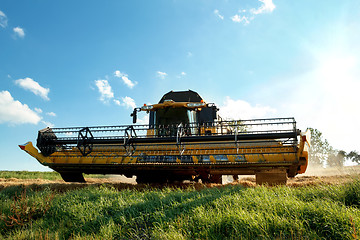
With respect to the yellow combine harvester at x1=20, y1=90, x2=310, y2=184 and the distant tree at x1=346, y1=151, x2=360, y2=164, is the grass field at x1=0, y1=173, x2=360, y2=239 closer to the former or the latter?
the yellow combine harvester at x1=20, y1=90, x2=310, y2=184

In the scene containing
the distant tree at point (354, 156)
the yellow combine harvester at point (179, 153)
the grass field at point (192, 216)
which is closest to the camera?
the grass field at point (192, 216)

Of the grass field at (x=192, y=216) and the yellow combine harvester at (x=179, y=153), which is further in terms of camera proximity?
the yellow combine harvester at (x=179, y=153)

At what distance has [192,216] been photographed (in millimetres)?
3785

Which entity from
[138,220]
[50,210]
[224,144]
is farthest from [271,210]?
[50,210]

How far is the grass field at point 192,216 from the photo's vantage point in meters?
3.20

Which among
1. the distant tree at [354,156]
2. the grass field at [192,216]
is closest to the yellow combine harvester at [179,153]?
the grass field at [192,216]

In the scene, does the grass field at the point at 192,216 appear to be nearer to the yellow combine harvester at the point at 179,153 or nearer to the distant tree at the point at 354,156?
the yellow combine harvester at the point at 179,153

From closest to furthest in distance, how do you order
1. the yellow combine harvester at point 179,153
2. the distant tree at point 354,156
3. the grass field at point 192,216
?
the grass field at point 192,216 → the yellow combine harvester at point 179,153 → the distant tree at point 354,156

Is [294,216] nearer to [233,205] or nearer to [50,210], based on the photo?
[233,205]

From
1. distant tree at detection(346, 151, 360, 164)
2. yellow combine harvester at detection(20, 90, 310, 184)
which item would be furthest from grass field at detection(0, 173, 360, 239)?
distant tree at detection(346, 151, 360, 164)

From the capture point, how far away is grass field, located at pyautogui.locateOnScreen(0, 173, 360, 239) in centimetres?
320

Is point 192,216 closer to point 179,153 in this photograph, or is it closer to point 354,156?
point 179,153

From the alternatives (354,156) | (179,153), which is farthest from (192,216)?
(354,156)

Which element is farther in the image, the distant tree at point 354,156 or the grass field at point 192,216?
the distant tree at point 354,156
